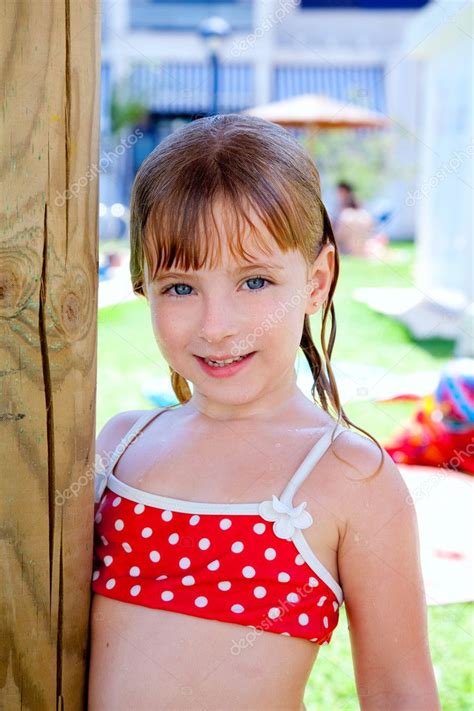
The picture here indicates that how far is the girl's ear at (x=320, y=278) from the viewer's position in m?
1.64

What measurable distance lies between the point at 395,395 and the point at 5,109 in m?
5.38

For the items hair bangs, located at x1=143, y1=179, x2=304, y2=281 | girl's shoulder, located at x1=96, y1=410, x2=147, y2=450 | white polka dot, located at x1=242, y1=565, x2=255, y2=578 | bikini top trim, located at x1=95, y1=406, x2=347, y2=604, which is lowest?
girl's shoulder, located at x1=96, y1=410, x2=147, y2=450

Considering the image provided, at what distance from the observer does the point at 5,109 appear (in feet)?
3.95

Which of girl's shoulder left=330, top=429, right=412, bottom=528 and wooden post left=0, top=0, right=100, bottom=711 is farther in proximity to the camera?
girl's shoulder left=330, top=429, right=412, bottom=528

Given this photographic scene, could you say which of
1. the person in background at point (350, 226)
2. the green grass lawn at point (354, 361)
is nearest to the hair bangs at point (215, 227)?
the green grass lawn at point (354, 361)

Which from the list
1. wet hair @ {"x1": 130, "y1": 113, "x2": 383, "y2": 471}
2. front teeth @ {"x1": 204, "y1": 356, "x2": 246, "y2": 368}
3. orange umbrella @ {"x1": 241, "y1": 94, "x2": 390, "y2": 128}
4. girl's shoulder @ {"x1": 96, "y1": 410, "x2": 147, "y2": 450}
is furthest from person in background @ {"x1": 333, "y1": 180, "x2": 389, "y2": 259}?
front teeth @ {"x1": 204, "y1": 356, "x2": 246, "y2": 368}

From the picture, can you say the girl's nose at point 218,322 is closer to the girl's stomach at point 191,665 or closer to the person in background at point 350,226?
the girl's stomach at point 191,665

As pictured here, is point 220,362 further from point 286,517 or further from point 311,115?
point 311,115

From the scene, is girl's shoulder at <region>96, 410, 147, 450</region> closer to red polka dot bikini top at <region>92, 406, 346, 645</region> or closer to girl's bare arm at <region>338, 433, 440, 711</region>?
red polka dot bikini top at <region>92, 406, 346, 645</region>

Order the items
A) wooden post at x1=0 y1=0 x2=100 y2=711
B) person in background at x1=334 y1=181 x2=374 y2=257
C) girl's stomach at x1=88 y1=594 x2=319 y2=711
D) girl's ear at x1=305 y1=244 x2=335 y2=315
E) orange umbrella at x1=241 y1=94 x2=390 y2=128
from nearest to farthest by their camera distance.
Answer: wooden post at x1=0 y1=0 x2=100 y2=711
girl's stomach at x1=88 y1=594 x2=319 y2=711
girl's ear at x1=305 y1=244 x2=335 y2=315
orange umbrella at x1=241 y1=94 x2=390 y2=128
person in background at x1=334 y1=181 x2=374 y2=257

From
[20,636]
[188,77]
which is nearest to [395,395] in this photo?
[20,636]

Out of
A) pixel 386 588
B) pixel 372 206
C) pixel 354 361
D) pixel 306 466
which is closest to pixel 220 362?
pixel 306 466

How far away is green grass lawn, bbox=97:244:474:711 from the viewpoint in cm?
295

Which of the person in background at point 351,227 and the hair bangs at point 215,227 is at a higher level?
the hair bangs at point 215,227
